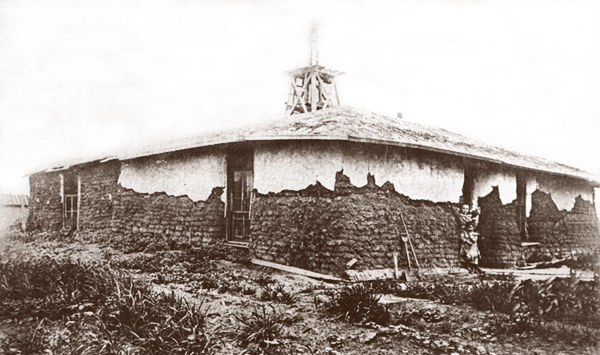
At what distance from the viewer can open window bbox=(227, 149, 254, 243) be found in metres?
10.8

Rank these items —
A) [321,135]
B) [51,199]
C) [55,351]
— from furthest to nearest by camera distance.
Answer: [51,199] < [321,135] < [55,351]

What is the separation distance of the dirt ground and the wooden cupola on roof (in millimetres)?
14392

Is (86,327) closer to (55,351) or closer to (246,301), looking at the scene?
(55,351)

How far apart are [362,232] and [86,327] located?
15.9ft

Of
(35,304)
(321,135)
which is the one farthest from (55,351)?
(321,135)

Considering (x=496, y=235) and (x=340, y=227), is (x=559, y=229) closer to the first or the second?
(x=496, y=235)

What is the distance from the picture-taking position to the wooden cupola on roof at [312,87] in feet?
69.2

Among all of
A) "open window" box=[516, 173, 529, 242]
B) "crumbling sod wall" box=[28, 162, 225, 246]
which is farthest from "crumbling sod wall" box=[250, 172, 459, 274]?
"open window" box=[516, 173, 529, 242]

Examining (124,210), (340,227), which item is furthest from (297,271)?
(124,210)

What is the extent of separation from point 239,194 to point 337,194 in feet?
9.85

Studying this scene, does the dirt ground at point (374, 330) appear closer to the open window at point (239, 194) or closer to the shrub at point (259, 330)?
the shrub at point (259, 330)

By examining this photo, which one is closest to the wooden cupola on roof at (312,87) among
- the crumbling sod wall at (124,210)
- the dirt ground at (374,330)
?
the crumbling sod wall at (124,210)

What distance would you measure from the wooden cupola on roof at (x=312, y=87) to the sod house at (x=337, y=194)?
31.2 feet

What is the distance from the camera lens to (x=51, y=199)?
55.9 ft
